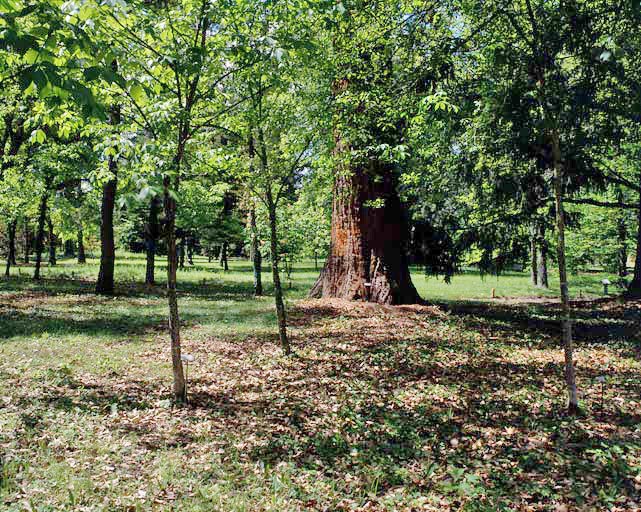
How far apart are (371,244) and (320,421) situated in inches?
314

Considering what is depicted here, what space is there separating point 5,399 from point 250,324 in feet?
19.2

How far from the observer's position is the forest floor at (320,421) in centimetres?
Result: 378

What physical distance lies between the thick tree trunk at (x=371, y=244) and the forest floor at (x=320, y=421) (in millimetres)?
2629

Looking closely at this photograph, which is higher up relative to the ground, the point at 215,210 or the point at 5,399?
the point at 215,210

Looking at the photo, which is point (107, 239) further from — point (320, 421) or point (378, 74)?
point (320, 421)

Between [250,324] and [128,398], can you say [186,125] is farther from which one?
[250,324]

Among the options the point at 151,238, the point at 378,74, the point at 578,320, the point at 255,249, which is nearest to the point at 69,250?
the point at 151,238

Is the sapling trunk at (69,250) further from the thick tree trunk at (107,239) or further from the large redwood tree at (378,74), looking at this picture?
the large redwood tree at (378,74)

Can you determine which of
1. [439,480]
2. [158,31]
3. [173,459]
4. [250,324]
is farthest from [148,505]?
[250,324]

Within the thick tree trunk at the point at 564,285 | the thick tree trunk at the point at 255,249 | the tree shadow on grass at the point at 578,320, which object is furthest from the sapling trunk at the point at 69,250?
the thick tree trunk at the point at 564,285

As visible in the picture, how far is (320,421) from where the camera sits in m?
5.34

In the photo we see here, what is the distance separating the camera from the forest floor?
3783mm

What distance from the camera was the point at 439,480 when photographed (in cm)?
404

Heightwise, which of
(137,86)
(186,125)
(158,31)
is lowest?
(137,86)
